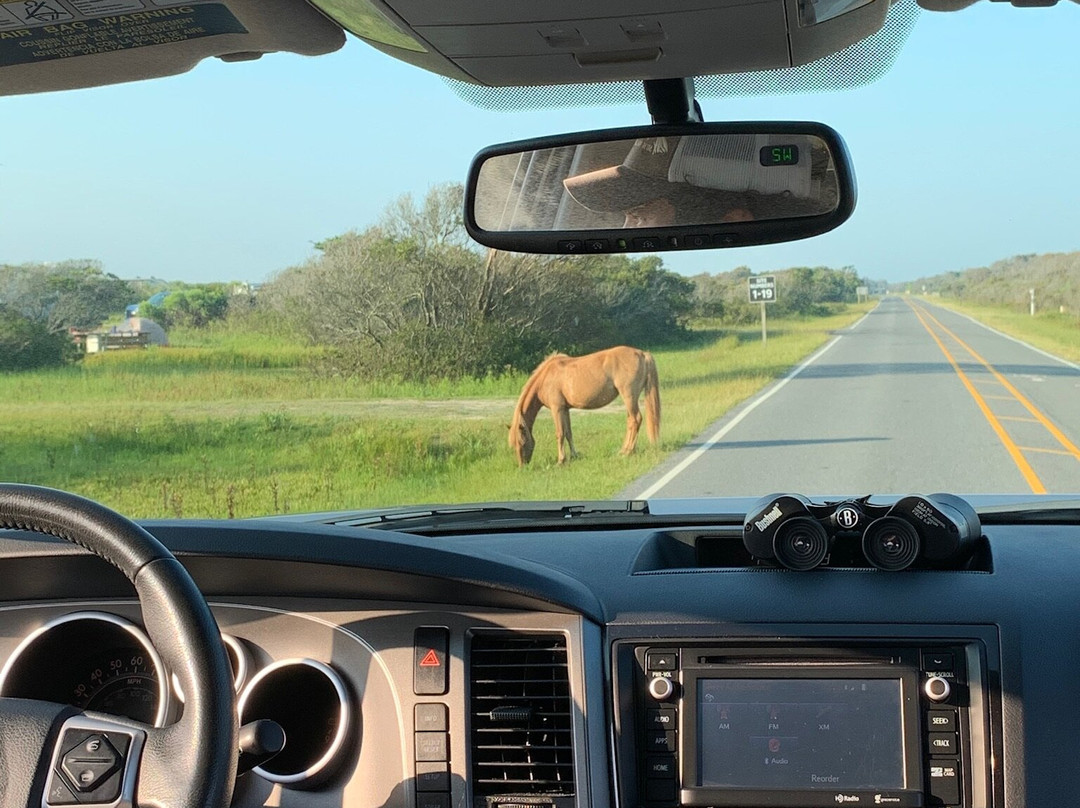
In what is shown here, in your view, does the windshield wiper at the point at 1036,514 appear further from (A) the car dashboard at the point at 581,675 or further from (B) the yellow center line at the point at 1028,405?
(B) the yellow center line at the point at 1028,405

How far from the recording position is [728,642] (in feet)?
9.93

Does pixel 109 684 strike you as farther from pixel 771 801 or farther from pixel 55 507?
pixel 771 801

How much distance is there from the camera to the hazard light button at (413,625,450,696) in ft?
9.78

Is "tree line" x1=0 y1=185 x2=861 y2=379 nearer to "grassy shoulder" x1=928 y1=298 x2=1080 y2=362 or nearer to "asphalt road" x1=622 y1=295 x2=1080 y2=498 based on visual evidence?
"asphalt road" x1=622 y1=295 x2=1080 y2=498

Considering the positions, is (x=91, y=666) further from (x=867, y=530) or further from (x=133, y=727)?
(x=867, y=530)

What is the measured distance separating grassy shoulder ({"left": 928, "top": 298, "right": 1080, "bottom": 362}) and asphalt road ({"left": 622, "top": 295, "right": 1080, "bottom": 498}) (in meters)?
0.40

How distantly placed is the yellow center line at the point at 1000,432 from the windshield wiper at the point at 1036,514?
327cm

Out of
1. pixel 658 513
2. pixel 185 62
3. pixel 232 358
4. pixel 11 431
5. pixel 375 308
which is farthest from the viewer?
pixel 375 308

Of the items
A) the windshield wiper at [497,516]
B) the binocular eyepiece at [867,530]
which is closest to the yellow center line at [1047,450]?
the windshield wiper at [497,516]

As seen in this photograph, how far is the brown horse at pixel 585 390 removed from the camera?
1559 cm

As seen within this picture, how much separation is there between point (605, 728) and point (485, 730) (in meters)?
0.29

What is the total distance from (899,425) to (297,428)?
27.3ft

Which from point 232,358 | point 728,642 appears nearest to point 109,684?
point 728,642

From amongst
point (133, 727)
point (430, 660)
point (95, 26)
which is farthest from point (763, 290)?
point (133, 727)
